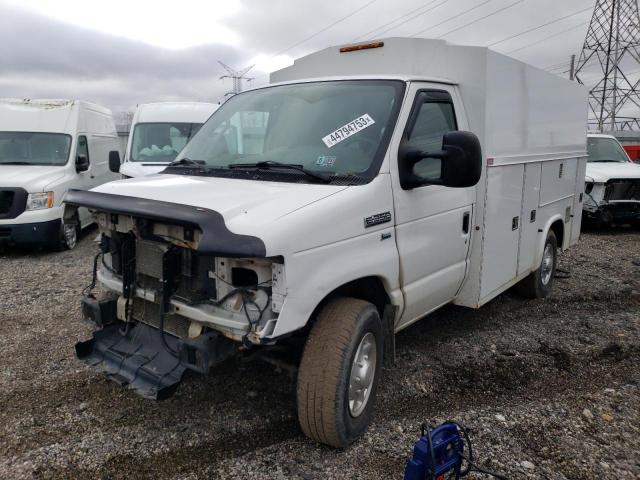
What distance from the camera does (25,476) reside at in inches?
118

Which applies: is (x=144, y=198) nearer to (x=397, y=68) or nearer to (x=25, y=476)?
(x=25, y=476)

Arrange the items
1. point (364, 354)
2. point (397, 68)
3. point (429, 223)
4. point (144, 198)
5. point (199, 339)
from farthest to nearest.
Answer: point (397, 68) < point (429, 223) < point (364, 354) < point (144, 198) < point (199, 339)

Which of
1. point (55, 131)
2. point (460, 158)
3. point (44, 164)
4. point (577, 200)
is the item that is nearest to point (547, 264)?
point (577, 200)

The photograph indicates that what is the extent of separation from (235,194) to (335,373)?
119 centimetres

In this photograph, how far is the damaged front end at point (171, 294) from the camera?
279 centimetres

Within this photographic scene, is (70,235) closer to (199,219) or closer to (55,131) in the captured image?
(55,131)

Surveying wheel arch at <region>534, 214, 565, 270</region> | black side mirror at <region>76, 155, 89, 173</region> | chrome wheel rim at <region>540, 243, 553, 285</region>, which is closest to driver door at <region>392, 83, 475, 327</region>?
wheel arch at <region>534, 214, 565, 270</region>

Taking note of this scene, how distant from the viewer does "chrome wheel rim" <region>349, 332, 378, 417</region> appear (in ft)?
10.8

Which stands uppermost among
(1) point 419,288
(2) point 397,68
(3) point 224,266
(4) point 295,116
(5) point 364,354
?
(2) point 397,68

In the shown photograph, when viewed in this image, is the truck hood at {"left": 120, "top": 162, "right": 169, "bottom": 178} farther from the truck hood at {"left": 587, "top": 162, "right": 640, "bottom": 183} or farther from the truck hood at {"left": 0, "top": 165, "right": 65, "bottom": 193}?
the truck hood at {"left": 587, "top": 162, "right": 640, "bottom": 183}

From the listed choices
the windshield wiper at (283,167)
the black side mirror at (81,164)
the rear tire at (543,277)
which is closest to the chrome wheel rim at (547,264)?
the rear tire at (543,277)

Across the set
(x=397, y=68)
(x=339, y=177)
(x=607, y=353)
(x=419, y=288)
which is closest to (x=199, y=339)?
(x=339, y=177)

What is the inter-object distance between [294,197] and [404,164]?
0.90m

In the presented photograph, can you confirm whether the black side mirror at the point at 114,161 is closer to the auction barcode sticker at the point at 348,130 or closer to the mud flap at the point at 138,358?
the mud flap at the point at 138,358
